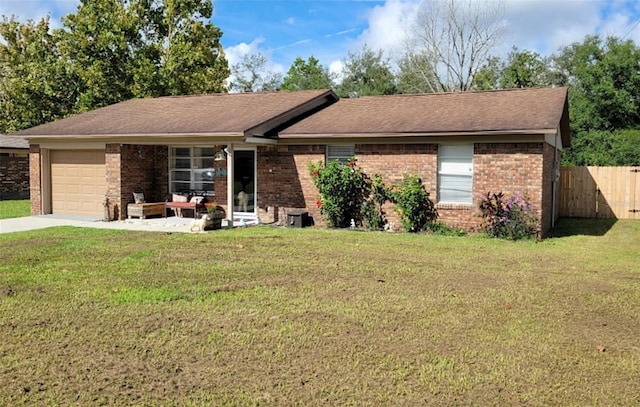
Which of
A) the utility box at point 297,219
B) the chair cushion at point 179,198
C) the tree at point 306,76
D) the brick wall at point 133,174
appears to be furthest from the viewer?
the tree at point 306,76

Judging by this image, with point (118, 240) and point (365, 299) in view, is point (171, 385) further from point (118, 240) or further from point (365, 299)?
point (118, 240)

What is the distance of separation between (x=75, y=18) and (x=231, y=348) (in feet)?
93.7

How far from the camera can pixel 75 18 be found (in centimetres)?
2866

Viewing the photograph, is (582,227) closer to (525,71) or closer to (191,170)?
(191,170)

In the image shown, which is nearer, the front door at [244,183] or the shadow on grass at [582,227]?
the shadow on grass at [582,227]

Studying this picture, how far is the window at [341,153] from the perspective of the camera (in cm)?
1504

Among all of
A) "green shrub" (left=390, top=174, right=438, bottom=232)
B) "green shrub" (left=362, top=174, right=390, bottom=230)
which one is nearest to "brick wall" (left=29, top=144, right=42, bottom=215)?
"green shrub" (left=362, top=174, right=390, bottom=230)

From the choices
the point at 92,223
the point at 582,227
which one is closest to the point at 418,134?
the point at 582,227

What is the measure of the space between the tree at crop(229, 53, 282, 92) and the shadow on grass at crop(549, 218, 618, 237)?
3803 cm

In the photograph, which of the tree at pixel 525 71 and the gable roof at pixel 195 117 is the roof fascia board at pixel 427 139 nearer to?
the gable roof at pixel 195 117

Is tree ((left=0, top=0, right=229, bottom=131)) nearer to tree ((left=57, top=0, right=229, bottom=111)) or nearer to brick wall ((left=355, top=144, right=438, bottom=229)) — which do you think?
tree ((left=57, top=0, right=229, bottom=111))

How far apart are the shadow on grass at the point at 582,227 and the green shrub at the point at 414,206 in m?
3.12

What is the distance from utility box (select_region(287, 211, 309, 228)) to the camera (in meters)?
14.9

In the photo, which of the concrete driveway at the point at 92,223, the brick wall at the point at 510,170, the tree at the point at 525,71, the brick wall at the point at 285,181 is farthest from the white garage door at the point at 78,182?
the tree at the point at 525,71
